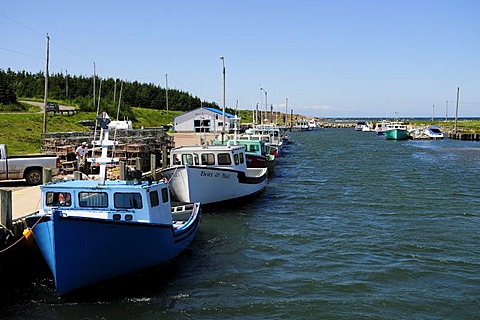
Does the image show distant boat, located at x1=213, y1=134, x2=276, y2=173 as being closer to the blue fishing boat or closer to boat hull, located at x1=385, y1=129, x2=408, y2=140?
the blue fishing boat

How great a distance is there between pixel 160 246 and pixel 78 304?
10.3 ft

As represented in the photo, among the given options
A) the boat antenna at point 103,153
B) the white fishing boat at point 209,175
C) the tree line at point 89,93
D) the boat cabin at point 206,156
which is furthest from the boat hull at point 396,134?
the boat antenna at point 103,153

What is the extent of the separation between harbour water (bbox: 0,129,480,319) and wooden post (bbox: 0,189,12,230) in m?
1.55

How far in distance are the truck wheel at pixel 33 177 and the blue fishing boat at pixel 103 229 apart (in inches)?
383

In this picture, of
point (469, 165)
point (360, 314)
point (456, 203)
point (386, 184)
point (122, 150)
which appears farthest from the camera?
point (469, 165)

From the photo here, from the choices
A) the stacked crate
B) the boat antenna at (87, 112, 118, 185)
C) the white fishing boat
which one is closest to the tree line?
the stacked crate

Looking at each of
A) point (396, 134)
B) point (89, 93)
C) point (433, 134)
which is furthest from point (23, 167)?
point (433, 134)

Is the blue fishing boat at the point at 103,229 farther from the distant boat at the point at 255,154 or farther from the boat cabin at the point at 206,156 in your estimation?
the distant boat at the point at 255,154

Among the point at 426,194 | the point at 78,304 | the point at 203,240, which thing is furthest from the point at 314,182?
the point at 78,304

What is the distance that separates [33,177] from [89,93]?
Result: 75444 millimetres

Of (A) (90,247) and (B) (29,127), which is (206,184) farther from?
(B) (29,127)

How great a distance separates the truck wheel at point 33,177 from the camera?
83.7 ft

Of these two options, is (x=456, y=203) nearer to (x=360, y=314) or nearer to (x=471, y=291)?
(x=471, y=291)

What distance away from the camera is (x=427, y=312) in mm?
14047
